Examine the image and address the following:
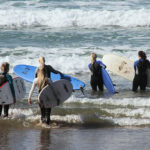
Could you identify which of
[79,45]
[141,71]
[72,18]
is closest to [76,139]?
[141,71]

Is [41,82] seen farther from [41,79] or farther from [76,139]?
[76,139]

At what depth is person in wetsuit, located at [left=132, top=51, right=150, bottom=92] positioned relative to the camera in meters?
12.0

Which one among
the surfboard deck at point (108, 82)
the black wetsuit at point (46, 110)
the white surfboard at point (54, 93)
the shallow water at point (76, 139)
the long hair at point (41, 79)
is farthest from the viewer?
the surfboard deck at point (108, 82)

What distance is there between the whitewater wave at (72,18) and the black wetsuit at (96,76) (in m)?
11.9

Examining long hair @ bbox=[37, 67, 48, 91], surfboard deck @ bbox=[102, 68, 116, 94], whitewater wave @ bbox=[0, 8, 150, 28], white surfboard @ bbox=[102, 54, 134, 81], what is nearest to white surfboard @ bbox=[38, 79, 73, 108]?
long hair @ bbox=[37, 67, 48, 91]

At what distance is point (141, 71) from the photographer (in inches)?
485

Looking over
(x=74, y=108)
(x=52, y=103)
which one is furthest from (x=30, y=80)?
(x=52, y=103)

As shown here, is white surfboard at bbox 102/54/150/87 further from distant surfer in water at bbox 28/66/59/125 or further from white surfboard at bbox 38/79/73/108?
distant surfer in water at bbox 28/66/59/125

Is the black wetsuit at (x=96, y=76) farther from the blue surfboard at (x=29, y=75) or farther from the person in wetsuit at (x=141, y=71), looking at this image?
the person in wetsuit at (x=141, y=71)

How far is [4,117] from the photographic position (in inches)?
381

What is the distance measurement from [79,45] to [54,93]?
9.79 meters

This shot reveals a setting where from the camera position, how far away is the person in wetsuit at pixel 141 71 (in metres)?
12.0

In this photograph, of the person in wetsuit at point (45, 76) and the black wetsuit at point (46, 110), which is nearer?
the person in wetsuit at point (45, 76)

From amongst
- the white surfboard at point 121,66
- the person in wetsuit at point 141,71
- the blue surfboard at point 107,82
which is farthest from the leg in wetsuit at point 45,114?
the white surfboard at point 121,66
